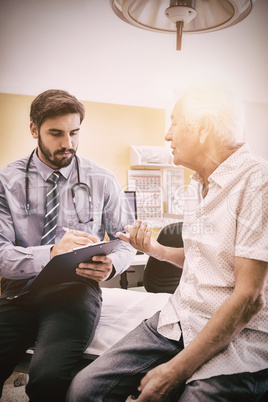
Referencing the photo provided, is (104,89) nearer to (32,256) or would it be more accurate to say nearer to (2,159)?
(2,159)

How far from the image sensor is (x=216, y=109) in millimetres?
979

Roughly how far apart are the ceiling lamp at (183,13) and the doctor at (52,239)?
1.55 ft

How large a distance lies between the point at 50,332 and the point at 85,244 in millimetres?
327

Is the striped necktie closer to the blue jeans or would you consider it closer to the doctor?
the doctor

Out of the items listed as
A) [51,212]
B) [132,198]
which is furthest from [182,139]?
[132,198]

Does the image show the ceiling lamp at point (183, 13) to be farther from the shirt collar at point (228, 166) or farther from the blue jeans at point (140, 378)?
the blue jeans at point (140, 378)

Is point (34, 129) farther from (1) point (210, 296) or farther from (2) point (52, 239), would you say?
(1) point (210, 296)

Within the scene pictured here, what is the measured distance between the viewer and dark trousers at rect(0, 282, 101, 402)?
95 cm

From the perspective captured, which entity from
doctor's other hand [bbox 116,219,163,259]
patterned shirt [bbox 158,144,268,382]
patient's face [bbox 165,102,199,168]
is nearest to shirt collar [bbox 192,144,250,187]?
patterned shirt [bbox 158,144,268,382]

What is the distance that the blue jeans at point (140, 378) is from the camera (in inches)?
30.4

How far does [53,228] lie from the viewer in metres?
1.33

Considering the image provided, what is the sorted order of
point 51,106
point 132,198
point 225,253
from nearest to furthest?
point 225,253
point 51,106
point 132,198

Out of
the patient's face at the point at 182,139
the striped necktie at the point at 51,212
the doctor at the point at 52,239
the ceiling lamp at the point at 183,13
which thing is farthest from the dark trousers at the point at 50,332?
the ceiling lamp at the point at 183,13

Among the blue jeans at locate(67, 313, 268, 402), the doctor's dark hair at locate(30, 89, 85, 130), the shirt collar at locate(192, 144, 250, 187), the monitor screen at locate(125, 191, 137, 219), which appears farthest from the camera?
the monitor screen at locate(125, 191, 137, 219)
